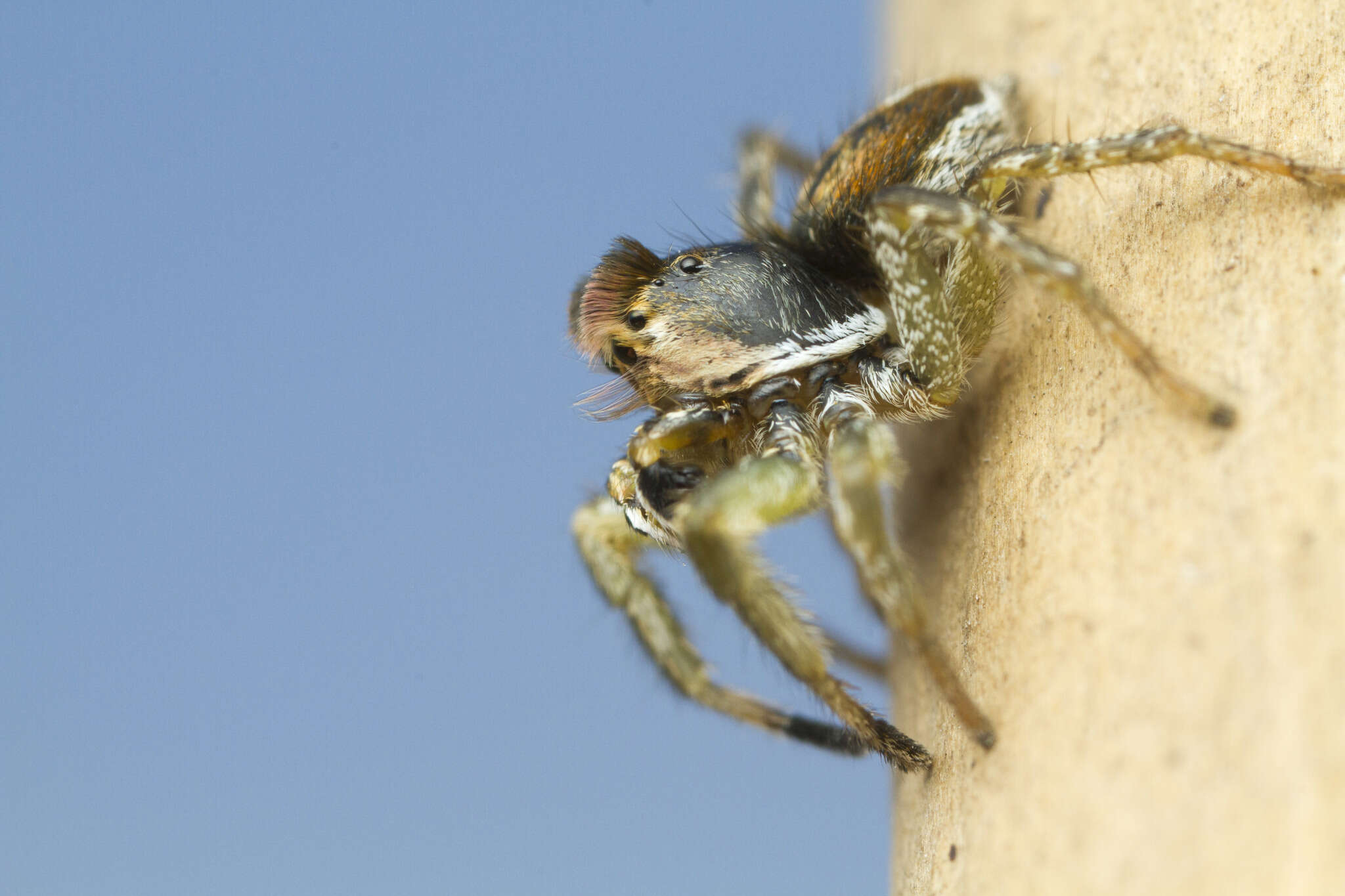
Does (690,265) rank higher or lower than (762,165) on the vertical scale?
lower

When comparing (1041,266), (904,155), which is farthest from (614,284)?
(1041,266)

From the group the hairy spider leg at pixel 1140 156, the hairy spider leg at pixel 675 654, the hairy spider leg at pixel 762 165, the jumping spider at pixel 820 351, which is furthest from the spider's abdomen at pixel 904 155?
the hairy spider leg at pixel 675 654

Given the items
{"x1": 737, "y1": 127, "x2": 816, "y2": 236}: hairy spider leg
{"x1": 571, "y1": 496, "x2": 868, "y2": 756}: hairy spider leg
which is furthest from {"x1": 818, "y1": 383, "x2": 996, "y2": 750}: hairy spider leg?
{"x1": 737, "y1": 127, "x2": 816, "y2": 236}: hairy spider leg

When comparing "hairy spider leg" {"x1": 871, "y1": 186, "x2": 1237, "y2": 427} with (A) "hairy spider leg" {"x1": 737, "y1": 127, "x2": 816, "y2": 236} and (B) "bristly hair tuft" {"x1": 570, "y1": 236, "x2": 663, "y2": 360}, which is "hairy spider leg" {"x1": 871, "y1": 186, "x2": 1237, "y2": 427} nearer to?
(B) "bristly hair tuft" {"x1": 570, "y1": 236, "x2": 663, "y2": 360}

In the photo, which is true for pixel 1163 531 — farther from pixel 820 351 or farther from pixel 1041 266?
pixel 820 351

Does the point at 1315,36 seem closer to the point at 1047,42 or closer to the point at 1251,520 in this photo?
the point at 1047,42

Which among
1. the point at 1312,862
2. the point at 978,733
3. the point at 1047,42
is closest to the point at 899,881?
the point at 978,733
